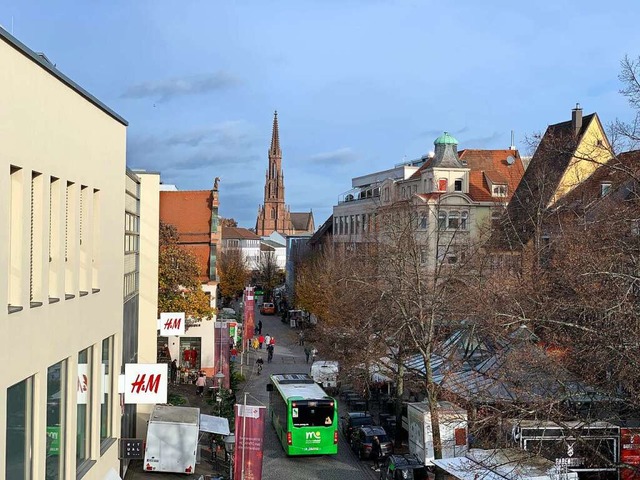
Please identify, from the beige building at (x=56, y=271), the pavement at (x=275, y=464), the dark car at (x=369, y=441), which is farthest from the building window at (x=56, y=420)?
the dark car at (x=369, y=441)

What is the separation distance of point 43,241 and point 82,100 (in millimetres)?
3582

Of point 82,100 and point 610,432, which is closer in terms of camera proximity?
point 82,100

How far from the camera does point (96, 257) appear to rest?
1747 centimetres

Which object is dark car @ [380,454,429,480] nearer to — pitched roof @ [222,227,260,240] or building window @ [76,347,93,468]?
building window @ [76,347,93,468]

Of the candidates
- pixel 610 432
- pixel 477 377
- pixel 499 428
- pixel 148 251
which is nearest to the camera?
pixel 499 428

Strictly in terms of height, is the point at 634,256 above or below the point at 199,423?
above

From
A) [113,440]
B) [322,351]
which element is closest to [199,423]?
[113,440]

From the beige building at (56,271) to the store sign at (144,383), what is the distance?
0.40 metres

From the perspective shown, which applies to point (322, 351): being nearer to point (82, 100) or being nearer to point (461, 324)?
point (461, 324)

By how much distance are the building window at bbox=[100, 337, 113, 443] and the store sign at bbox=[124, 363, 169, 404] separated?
0.39 meters

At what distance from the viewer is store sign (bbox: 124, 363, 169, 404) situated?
19.5 m

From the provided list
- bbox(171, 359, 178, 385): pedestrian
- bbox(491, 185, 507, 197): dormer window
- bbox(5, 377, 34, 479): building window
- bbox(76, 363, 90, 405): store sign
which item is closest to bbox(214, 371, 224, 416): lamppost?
bbox(171, 359, 178, 385): pedestrian

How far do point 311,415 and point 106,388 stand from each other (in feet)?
41.1

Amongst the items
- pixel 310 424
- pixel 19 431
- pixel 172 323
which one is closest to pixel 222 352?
pixel 172 323
